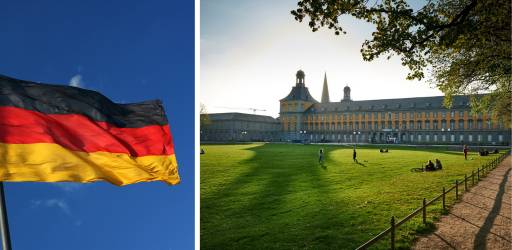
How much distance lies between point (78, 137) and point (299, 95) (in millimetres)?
82434

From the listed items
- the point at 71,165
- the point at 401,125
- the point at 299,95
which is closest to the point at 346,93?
the point at 299,95

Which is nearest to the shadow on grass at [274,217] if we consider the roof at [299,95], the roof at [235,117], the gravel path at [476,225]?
the gravel path at [476,225]

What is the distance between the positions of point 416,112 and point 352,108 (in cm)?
1260

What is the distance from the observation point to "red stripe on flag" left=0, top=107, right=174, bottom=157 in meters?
3.64

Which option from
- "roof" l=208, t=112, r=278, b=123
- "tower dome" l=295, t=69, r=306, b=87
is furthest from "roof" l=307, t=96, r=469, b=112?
"roof" l=208, t=112, r=278, b=123

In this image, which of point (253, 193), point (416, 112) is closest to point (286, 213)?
point (253, 193)

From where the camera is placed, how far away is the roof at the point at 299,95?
280ft

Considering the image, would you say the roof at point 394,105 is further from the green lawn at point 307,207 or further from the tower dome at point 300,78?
the green lawn at point 307,207

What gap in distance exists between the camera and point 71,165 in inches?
152

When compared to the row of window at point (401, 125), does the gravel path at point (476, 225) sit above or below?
below

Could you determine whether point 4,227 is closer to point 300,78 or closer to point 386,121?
point 386,121

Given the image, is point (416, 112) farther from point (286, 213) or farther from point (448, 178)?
point (286, 213)

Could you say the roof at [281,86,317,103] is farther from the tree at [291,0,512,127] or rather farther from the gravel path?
the tree at [291,0,512,127]

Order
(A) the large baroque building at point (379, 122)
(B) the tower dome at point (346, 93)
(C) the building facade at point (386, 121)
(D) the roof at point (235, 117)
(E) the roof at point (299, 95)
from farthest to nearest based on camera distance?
1. (B) the tower dome at point (346, 93)
2. (E) the roof at point (299, 95)
3. (D) the roof at point (235, 117)
4. (A) the large baroque building at point (379, 122)
5. (C) the building facade at point (386, 121)
